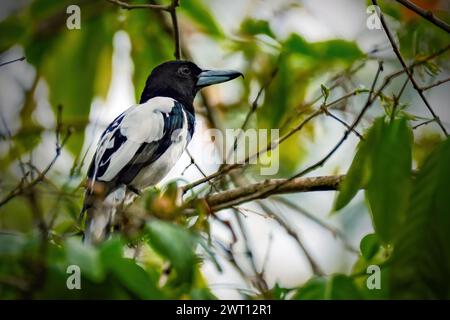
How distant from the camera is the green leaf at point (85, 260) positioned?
120 centimetres

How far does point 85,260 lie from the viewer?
1212 mm

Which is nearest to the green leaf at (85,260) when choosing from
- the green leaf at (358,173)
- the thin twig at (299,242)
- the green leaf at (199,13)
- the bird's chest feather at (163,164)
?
the green leaf at (358,173)

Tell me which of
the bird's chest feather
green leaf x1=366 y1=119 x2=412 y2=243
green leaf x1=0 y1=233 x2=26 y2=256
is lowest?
green leaf x1=0 y1=233 x2=26 y2=256

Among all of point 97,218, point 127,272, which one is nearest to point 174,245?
point 127,272

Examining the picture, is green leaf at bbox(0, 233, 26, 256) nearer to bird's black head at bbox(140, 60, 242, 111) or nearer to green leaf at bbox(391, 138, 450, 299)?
green leaf at bbox(391, 138, 450, 299)

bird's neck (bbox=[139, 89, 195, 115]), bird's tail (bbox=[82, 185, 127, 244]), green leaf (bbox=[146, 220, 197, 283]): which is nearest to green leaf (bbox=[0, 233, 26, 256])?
green leaf (bbox=[146, 220, 197, 283])

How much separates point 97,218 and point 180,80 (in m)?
1.08

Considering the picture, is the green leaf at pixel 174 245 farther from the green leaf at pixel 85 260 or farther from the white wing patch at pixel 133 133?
the white wing patch at pixel 133 133

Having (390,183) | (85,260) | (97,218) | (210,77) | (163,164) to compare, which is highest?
(210,77)

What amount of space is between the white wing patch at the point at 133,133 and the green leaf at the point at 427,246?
136 cm

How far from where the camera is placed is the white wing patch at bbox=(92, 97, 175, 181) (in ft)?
8.24

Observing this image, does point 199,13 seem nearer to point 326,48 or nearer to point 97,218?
point 326,48

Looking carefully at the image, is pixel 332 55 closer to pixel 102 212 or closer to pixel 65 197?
pixel 102 212
